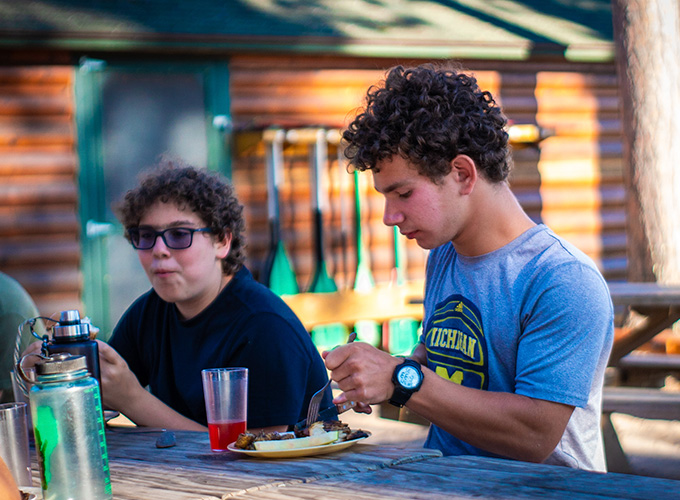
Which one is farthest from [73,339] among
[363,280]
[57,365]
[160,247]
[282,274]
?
[363,280]

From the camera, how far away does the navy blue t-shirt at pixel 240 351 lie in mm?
2396

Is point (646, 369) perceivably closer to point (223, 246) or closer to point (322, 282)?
point (322, 282)

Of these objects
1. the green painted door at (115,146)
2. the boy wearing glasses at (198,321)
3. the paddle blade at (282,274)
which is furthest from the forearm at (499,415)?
the paddle blade at (282,274)

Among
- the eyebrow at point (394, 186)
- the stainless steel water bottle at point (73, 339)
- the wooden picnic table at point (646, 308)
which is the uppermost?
the eyebrow at point (394, 186)

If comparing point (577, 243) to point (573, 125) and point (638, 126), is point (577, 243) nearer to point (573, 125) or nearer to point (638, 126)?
point (573, 125)

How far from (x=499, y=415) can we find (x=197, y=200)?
4.19 feet

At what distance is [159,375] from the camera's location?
2842 mm

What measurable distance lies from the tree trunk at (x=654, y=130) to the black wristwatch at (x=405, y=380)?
550 centimetres

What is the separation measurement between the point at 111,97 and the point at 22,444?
5.37 m

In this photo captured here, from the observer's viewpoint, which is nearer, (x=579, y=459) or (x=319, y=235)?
(x=579, y=459)

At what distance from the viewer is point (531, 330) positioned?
6.82 ft

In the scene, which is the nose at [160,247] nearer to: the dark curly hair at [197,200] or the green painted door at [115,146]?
the dark curly hair at [197,200]

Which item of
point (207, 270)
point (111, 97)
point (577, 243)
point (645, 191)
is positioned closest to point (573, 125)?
point (577, 243)

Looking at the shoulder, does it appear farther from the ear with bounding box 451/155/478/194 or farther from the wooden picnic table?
the wooden picnic table
